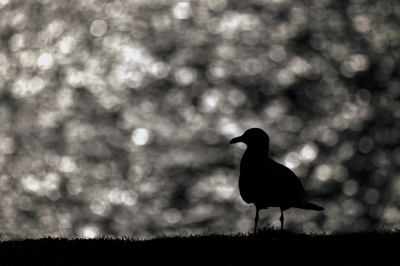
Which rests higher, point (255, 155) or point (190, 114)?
point (255, 155)

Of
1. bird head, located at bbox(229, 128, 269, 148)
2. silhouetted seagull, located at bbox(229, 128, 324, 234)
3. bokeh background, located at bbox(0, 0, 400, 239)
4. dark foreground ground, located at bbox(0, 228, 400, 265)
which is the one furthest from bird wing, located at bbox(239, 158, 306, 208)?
bokeh background, located at bbox(0, 0, 400, 239)

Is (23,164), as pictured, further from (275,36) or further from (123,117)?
(275,36)

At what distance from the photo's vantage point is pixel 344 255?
8453 mm

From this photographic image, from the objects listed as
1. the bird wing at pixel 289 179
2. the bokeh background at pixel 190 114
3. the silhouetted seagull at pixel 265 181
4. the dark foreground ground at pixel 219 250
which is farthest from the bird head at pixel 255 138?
the bokeh background at pixel 190 114

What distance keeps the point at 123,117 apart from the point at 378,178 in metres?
29.8

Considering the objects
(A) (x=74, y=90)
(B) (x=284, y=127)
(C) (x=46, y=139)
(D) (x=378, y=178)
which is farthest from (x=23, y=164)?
(D) (x=378, y=178)

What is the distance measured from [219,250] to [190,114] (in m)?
45.2

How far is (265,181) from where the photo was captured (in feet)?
31.2

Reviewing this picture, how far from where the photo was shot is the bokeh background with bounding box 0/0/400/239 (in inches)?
1827

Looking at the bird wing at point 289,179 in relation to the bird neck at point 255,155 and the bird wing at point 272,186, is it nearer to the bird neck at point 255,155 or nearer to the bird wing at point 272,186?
the bird wing at point 272,186

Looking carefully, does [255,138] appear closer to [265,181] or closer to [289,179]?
[265,181]

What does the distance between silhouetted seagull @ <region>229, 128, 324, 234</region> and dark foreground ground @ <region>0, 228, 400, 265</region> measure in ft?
2.32

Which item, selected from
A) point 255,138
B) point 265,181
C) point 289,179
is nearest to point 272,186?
point 265,181

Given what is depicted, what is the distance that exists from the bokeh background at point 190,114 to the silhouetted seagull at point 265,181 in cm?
3164
